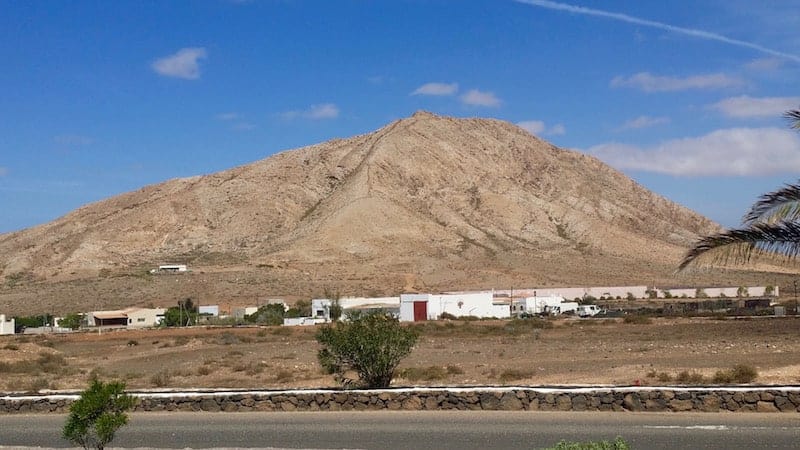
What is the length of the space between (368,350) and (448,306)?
50366 millimetres

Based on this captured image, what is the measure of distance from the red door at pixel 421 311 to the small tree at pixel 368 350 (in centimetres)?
4722

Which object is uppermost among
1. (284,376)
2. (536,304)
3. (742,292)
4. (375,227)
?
(375,227)

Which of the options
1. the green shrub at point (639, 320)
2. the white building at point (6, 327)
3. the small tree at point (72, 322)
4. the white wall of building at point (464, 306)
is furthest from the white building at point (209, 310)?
the green shrub at point (639, 320)

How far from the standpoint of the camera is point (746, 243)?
11.7 m

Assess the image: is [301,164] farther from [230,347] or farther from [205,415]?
[205,415]

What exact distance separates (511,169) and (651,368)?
101 metres

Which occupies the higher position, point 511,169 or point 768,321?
point 511,169

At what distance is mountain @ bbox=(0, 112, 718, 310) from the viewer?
92188 mm

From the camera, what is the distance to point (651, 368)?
26266mm

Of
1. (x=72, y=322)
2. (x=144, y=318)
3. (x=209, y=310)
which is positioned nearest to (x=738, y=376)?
(x=72, y=322)

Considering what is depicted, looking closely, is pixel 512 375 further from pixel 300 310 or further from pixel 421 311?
pixel 300 310

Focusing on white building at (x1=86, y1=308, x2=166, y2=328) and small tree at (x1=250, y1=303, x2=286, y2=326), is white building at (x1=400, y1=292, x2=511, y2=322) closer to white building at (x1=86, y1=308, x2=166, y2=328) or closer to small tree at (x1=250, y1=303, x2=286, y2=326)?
small tree at (x1=250, y1=303, x2=286, y2=326)

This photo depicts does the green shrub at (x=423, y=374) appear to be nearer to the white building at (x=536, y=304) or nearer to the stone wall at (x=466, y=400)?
the stone wall at (x=466, y=400)

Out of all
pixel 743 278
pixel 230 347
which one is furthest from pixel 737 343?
pixel 743 278
